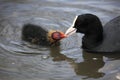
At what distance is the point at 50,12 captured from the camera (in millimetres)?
9414

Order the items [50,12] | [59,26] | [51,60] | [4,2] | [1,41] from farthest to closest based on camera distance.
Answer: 1. [4,2]
2. [50,12]
3. [59,26]
4. [1,41]
5. [51,60]

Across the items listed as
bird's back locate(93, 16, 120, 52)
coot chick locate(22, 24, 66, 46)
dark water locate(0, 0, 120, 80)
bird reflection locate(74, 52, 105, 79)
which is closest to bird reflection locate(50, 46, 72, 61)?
dark water locate(0, 0, 120, 80)

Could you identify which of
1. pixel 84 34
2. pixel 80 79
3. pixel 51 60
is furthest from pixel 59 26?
pixel 80 79

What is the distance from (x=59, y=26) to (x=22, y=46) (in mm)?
1023

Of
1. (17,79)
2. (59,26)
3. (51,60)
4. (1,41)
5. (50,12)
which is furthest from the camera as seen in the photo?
(50,12)

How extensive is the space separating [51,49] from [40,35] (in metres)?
0.30

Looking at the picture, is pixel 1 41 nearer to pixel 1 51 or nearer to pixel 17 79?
pixel 1 51

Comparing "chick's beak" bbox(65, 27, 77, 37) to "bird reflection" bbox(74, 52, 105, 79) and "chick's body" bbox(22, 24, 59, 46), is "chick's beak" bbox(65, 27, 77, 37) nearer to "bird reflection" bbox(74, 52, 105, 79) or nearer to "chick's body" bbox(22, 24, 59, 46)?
"chick's body" bbox(22, 24, 59, 46)

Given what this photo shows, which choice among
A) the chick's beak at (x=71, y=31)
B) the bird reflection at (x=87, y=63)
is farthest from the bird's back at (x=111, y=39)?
the chick's beak at (x=71, y=31)

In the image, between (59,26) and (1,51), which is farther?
(59,26)

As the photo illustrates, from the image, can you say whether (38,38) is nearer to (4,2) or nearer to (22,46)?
(22,46)

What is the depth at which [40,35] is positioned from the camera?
26.2 ft

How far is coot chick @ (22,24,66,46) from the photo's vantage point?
794 centimetres

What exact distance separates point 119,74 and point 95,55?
42.6 inches
